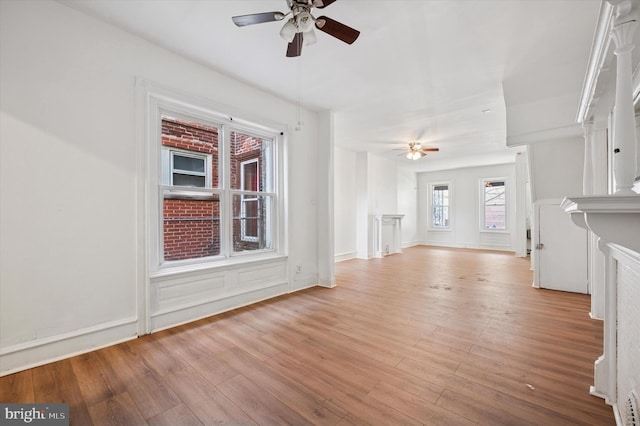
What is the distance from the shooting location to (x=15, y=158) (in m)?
2.09

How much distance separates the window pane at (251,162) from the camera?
3810 mm

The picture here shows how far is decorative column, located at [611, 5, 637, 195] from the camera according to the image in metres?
1.18

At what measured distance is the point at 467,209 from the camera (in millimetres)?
9477

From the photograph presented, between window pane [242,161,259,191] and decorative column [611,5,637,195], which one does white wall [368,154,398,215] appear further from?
decorative column [611,5,637,195]

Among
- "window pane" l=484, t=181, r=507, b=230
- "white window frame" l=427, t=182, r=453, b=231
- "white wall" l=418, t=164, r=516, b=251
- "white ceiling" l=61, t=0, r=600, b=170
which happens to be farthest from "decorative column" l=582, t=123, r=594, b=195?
"white window frame" l=427, t=182, r=453, b=231

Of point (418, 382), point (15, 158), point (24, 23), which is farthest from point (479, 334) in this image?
point (24, 23)

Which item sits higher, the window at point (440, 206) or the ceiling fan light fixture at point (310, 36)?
the ceiling fan light fixture at point (310, 36)

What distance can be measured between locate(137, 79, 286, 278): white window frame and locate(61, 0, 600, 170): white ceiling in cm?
54

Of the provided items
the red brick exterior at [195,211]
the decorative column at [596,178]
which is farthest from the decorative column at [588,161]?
the red brick exterior at [195,211]

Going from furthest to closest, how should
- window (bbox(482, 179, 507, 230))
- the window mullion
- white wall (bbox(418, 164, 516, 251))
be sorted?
window (bbox(482, 179, 507, 230)) < white wall (bbox(418, 164, 516, 251)) < the window mullion

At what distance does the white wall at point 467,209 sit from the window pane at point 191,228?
8.78 meters

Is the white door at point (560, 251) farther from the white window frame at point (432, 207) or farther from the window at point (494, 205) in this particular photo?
the white window frame at point (432, 207)

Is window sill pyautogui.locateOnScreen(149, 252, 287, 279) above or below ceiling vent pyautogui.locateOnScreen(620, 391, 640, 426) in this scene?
above

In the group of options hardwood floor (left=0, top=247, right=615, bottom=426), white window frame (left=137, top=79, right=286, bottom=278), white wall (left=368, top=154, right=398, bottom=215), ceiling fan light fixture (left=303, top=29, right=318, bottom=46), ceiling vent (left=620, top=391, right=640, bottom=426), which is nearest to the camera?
ceiling vent (left=620, top=391, right=640, bottom=426)
